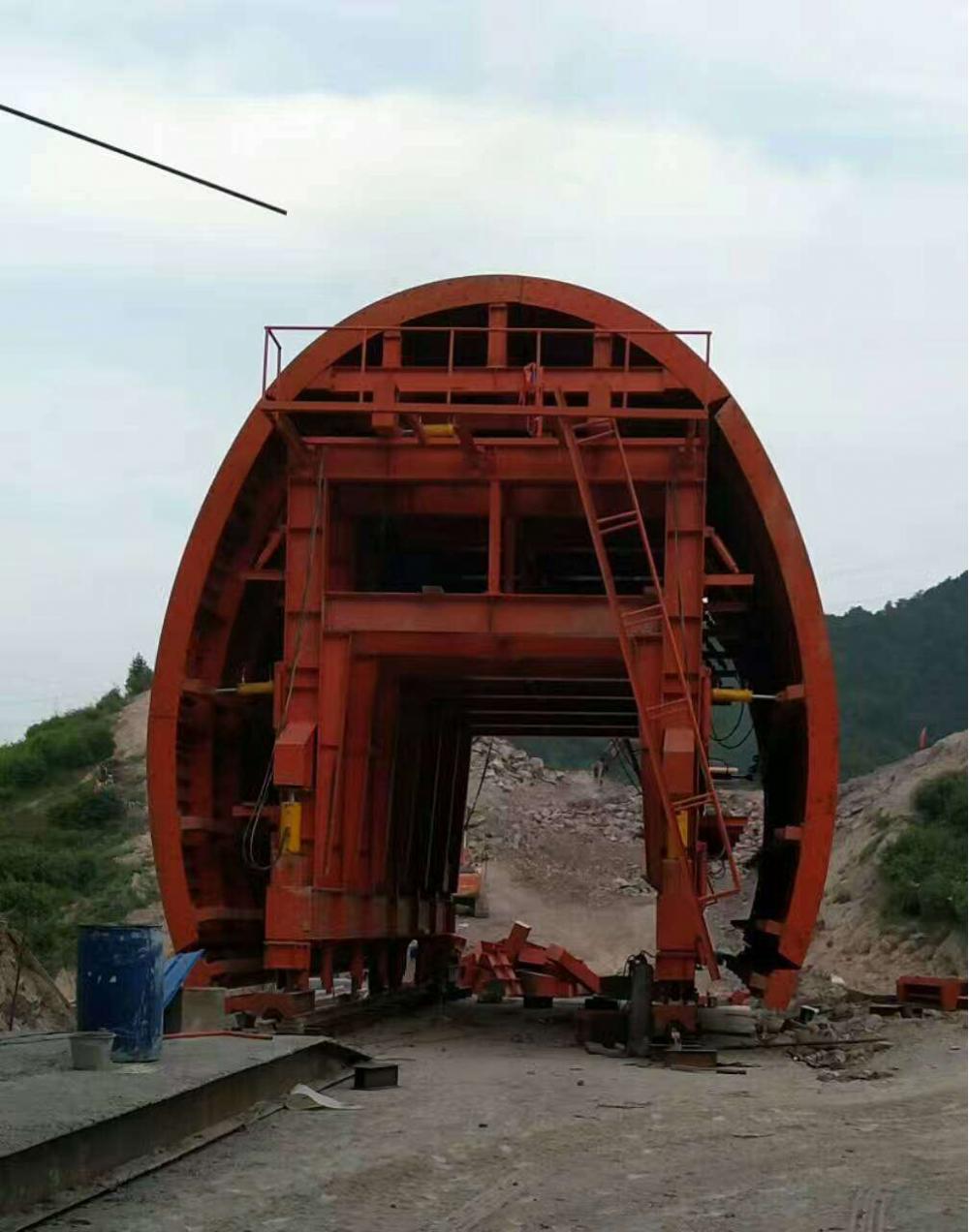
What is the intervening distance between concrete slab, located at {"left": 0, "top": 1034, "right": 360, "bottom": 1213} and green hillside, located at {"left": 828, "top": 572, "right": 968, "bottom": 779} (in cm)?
6227

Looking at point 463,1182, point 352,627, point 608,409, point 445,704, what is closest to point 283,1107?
point 463,1182

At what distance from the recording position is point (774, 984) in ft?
58.2

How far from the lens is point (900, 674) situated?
294 ft

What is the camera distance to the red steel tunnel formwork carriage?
17.1 metres

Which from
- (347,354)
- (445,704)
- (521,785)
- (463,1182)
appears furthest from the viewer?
(521,785)

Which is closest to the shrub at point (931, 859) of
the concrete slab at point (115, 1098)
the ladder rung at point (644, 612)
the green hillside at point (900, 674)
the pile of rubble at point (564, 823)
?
the pile of rubble at point (564, 823)

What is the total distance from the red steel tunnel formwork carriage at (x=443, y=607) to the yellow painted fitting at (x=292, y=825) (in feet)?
0.10

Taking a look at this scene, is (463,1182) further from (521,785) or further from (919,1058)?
(521,785)

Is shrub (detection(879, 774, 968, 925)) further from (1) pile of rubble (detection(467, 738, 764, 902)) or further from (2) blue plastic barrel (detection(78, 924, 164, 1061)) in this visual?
(2) blue plastic barrel (detection(78, 924, 164, 1061))

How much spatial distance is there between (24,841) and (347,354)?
3077cm

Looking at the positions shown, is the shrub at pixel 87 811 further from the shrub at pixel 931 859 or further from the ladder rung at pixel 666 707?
the ladder rung at pixel 666 707

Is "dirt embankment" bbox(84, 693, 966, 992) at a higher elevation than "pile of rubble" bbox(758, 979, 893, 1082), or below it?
higher

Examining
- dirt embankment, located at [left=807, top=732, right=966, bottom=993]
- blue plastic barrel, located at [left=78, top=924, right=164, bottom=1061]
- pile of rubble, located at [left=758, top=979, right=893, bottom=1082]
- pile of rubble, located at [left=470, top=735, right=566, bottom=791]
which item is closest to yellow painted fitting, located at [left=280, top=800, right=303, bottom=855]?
pile of rubble, located at [left=758, top=979, right=893, bottom=1082]

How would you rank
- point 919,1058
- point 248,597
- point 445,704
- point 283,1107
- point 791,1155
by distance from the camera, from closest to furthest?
point 791,1155 → point 283,1107 → point 919,1058 → point 248,597 → point 445,704
